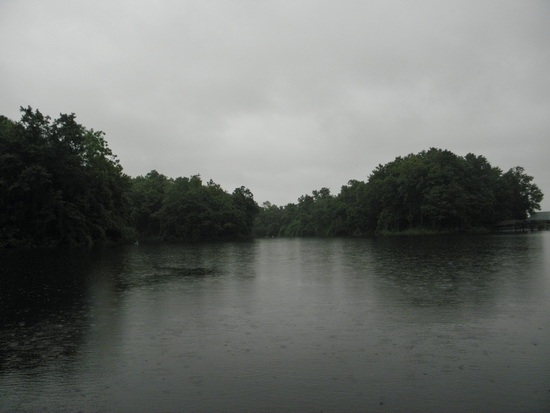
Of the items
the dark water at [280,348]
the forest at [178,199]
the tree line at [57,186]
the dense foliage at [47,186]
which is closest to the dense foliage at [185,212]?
the forest at [178,199]

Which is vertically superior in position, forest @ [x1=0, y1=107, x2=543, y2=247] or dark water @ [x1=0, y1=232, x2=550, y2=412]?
forest @ [x1=0, y1=107, x2=543, y2=247]

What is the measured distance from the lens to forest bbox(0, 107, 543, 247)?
5416 cm

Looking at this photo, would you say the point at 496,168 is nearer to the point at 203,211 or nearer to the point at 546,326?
the point at 203,211

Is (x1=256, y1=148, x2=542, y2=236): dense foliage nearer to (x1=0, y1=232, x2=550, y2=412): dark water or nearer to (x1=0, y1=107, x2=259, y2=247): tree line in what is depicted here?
(x1=0, y1=107, x2=259, y2=247): tree line

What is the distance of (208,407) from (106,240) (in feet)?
212

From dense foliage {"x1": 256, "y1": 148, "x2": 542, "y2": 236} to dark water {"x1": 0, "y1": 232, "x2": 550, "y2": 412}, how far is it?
84.2 metres

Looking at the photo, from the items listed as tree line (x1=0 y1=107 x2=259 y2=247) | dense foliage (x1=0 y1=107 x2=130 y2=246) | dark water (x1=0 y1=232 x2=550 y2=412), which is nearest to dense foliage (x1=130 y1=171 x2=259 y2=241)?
tree line (x1=0 y1=107 x2=259 y2=247)

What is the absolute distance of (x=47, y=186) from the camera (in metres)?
55.2

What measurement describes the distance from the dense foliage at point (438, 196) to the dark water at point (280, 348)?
8425cm

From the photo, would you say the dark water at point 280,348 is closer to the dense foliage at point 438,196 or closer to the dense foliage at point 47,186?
the dense foliage at point 47,186

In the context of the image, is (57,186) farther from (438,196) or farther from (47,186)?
(438,196)

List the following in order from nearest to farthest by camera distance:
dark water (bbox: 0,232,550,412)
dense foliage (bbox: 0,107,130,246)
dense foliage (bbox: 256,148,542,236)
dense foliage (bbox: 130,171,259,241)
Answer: dark water (bbox: 0,232,550,412)
dense foliage (bbox: 0,107,130,246)
dense foliage (bbox: 256,148,542,236)
dense foliage (bbox: 130,171,259,241)

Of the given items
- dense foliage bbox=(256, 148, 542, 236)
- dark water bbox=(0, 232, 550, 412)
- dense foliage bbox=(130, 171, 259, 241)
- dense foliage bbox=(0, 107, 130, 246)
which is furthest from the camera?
dense foliage bbox=(130, 171, 259, 241)

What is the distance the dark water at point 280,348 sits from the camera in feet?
19.4
